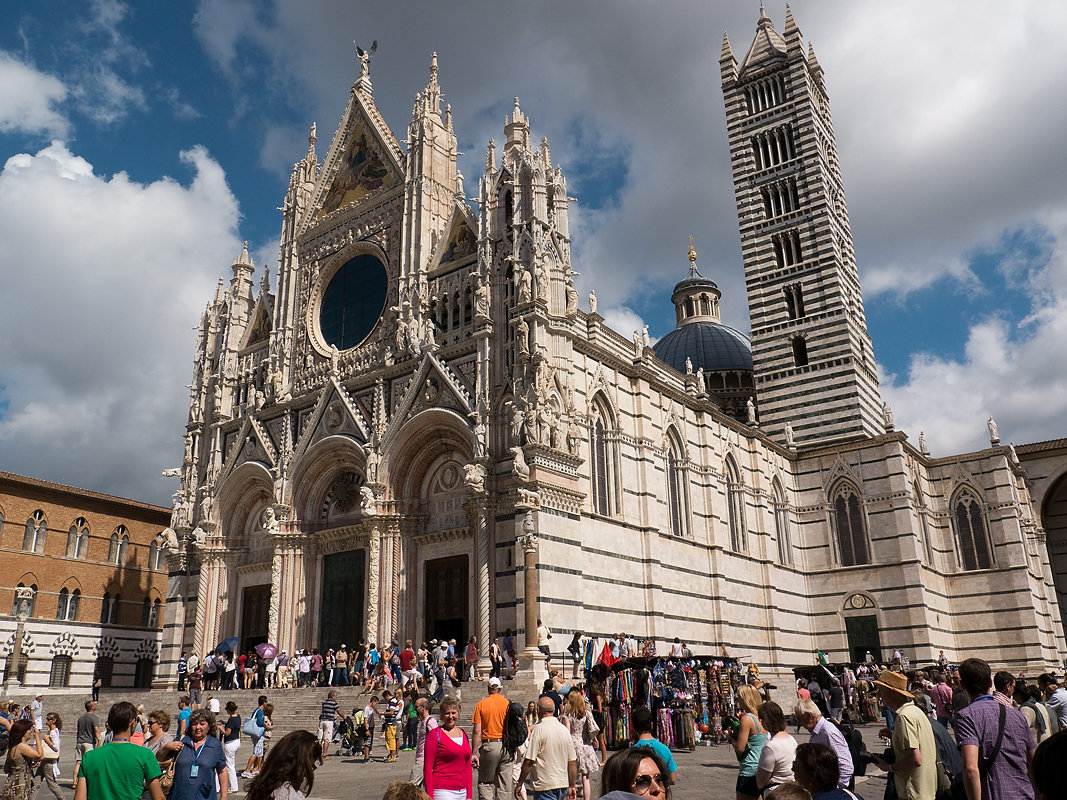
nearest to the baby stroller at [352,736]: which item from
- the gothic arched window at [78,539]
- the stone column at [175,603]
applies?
the stone column at [175,603]

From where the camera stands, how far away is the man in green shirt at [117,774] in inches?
218

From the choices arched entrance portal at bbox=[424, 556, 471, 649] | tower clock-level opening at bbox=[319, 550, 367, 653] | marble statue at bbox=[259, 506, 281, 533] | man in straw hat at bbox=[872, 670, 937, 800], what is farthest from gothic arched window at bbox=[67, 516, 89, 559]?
man in straw hat at bbox=[872, 670, 937, 800]

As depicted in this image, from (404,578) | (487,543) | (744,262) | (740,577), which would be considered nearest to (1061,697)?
(487,543)

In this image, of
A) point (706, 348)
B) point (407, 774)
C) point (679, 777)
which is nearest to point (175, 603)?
point (407, 774)

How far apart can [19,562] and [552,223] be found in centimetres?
2490

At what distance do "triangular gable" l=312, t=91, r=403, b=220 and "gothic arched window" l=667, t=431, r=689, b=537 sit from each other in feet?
44.8

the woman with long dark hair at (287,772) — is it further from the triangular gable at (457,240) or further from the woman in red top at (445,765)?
the triangular gable at (457,240)

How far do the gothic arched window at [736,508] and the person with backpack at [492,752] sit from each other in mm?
23887

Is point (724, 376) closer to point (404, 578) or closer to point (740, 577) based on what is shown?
point (740, 577)

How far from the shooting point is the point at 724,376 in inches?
1825

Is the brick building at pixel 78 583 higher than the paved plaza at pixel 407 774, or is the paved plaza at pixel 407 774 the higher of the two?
the brick building at pixel 78 583

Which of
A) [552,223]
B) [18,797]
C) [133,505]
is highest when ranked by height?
[552,223]

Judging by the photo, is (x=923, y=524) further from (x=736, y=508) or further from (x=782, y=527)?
(x=736, y=508)

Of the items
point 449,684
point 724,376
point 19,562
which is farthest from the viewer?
point 724,376
